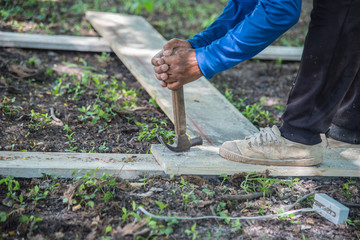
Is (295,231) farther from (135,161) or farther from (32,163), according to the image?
(32,163)

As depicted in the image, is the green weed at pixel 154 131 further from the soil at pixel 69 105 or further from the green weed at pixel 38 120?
the green weed at pixel 38 120

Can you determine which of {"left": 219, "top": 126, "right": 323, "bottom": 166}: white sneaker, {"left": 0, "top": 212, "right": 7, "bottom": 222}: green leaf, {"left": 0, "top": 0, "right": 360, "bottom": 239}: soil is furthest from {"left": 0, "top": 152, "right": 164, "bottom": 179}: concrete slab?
{"left": 219, "top": 126, "right": 323, "bottom": 166}: white sneaker

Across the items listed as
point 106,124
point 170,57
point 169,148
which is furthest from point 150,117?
point 170,57

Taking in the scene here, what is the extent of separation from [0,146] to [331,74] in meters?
2.07

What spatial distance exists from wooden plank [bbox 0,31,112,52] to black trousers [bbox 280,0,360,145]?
2708mm

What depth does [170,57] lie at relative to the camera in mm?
2146

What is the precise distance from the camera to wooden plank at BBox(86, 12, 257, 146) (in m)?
2.88

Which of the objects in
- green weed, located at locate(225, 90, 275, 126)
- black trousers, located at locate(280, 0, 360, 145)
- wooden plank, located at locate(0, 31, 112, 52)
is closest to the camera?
black trousers, located at locate(280, 0, 360, 145)

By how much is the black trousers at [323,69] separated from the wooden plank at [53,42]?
107 inches

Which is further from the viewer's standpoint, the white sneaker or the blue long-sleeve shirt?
the white sneaker

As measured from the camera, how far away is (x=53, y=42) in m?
4.31

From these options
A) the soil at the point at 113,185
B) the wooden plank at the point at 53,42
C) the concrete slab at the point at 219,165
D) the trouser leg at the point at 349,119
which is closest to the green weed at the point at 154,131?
the soil at the point at 113,185

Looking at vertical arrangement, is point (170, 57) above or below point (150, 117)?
above

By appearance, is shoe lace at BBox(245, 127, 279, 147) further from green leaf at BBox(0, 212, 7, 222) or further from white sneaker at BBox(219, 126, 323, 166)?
green leaf at BBox(0, 212, 7, 222)
